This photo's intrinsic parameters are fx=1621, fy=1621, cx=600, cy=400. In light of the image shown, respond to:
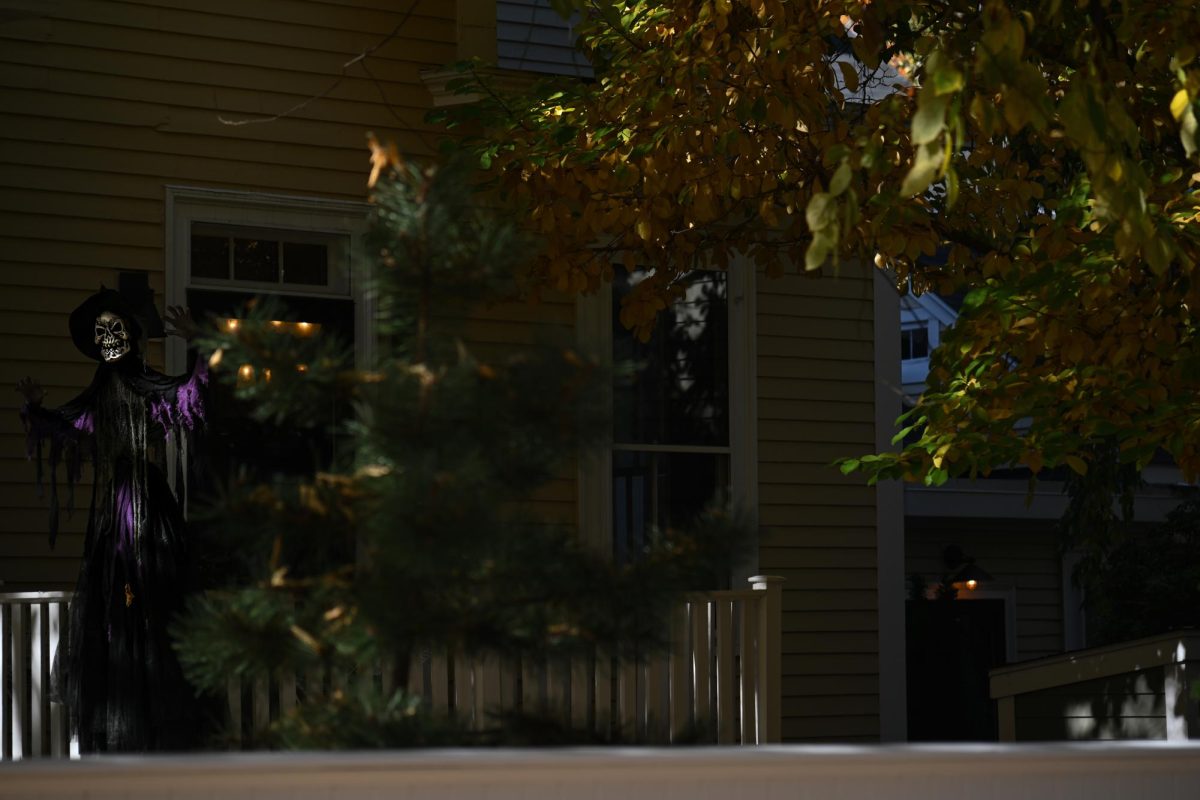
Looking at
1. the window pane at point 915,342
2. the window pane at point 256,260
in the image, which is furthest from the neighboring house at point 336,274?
the window pane at point 915,342

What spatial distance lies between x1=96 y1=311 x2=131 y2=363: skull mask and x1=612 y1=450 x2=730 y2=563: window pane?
3.28 m

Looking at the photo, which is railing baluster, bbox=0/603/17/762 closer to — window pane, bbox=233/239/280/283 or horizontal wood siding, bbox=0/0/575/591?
horizontal wood siding, bbox=0/0/575/591

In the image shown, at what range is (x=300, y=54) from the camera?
307 inches

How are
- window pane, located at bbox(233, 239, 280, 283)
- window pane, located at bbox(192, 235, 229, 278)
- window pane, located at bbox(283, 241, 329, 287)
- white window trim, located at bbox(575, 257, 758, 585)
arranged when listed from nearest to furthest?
1. window pane, located at bbox(192, 235, 229, 278)
2. window pane, located at bbox(233, 239, 280, 283)
3. window pane, located at bbox(283, 241, 329, 287)
4. white window trim, located at bbox(575, 257, 758, 585)

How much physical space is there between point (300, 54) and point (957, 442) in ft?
12.3

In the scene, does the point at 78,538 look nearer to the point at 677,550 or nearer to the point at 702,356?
the point at 702,356

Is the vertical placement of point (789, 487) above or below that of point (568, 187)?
below

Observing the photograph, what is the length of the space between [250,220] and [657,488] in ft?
8.15

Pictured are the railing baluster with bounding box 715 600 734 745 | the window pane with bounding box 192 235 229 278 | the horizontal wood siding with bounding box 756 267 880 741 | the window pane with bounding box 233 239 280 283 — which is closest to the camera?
the railing baluster with bounding box 715 600 734 745

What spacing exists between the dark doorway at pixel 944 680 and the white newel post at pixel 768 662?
7.39m

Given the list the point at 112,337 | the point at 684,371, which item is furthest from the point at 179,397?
Answer: the point at 684,371

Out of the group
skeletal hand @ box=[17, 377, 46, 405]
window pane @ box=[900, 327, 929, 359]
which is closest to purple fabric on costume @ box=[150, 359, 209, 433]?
skeletal hand @ box=[17, 377, 46, 405]

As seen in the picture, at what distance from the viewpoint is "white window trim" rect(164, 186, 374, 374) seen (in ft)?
24.4

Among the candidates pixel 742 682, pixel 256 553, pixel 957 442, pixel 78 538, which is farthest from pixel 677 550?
pixel 78 538
